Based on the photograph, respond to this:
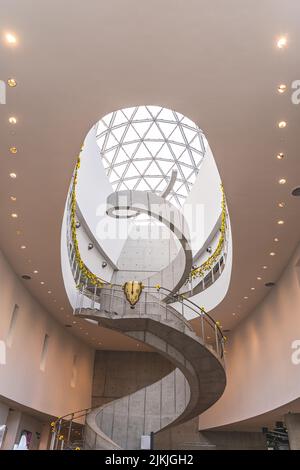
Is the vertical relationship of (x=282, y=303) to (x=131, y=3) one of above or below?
below

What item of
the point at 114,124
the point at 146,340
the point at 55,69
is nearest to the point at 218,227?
the point at 146,340

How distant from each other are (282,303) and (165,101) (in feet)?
Answer: 37.8

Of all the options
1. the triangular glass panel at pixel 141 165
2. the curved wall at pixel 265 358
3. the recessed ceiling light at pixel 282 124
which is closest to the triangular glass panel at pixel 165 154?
the triangular glass panel at pixel 141 165

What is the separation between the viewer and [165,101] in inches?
377

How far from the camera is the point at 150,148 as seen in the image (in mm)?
35500

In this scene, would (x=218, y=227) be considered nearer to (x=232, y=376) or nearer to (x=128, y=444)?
(x=232, y=376)

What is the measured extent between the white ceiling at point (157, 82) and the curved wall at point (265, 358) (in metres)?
4.20

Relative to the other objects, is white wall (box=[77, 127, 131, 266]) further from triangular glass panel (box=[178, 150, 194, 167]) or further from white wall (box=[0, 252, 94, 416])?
triangular glass panel (box=[178, 150, 194, 167])

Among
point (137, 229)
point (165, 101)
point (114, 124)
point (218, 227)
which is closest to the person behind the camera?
point (165, 101)

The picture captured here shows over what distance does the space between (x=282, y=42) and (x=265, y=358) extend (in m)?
15.2

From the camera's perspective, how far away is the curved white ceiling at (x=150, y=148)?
31.4 metres

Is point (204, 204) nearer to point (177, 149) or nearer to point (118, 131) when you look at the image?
point (177, 149)

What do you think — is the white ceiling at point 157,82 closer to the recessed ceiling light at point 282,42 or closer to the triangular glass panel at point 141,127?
the recessed ceiling light at point 282,42

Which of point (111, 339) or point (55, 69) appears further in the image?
point (111, 339)
